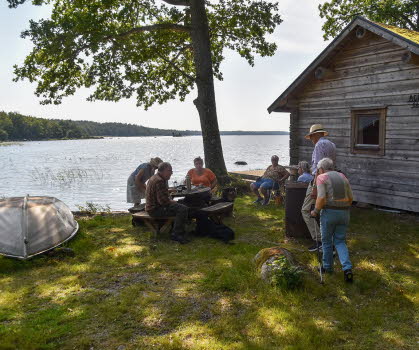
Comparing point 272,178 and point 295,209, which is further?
point 272,178

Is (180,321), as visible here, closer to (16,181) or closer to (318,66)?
(318,66)

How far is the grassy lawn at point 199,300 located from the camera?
4281 millimetres

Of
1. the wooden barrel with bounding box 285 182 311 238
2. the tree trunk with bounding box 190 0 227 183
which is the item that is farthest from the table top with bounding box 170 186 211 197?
A: the tree trunk with bounding box 190 0 227 183

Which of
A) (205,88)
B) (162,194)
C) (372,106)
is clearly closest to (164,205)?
(162,194)

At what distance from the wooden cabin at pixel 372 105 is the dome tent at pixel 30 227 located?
27.1ft

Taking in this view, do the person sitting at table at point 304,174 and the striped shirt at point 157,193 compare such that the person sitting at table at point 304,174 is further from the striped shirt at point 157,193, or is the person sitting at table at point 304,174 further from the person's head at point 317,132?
the striped shirt at point 157,193

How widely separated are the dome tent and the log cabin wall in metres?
8.24

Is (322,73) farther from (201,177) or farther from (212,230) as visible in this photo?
(212,230)

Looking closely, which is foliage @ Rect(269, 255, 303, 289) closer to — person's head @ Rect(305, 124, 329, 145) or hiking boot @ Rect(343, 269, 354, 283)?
→ hiking boot @ Rect(343, 269, 354, 283)

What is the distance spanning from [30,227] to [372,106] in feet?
30.6

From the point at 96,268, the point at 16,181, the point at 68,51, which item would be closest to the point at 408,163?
the point at 96,268

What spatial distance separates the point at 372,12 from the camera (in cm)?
2420

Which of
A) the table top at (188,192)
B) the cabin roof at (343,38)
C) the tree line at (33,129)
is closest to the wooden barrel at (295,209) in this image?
the table top at (188,192)

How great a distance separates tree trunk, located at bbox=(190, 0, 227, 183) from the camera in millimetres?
15492
